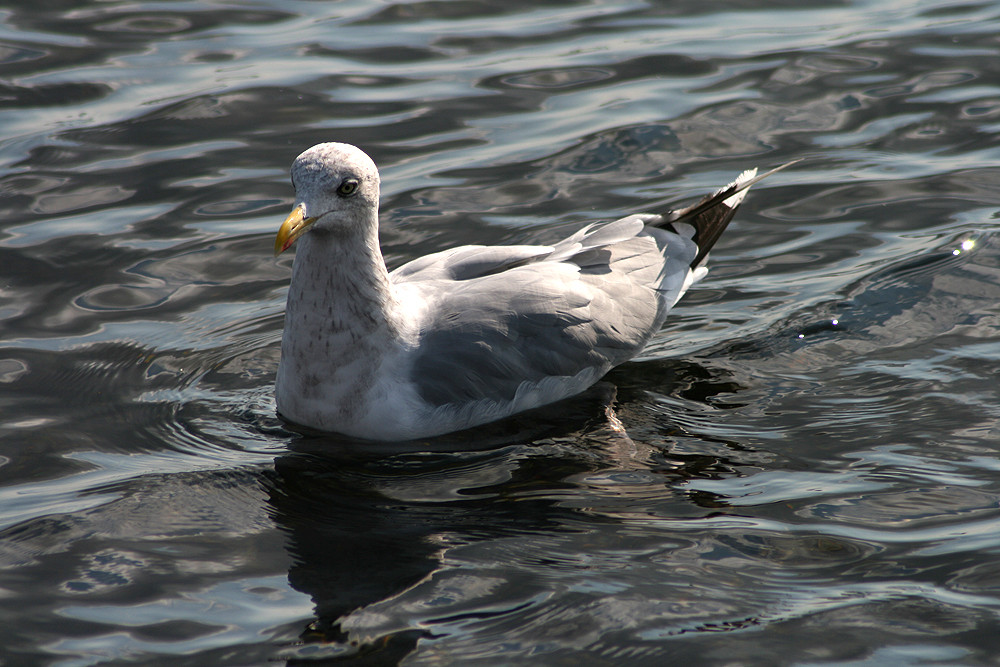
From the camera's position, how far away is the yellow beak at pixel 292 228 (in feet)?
17.2

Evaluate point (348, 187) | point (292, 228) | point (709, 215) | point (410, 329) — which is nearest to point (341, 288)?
point (410, 329)

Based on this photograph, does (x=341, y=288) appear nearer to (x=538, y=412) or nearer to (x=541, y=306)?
(x=541, y=306)

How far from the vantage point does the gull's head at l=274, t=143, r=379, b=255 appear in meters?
5.58

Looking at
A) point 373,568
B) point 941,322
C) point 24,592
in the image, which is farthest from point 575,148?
point 24,592

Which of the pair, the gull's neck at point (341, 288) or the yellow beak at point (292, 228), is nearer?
the yellow beak at point (292, 228)

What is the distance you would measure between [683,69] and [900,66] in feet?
6.63

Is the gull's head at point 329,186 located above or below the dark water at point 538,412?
above

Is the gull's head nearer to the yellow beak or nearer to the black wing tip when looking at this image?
the yellow beak

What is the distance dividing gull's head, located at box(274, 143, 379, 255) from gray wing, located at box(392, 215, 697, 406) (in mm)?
797

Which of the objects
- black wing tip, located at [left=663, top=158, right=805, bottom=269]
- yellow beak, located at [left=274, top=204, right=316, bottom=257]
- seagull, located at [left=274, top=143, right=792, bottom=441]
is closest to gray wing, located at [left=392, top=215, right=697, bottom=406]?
seagull, located at [left=274, top=143, right=792, bottom=441]

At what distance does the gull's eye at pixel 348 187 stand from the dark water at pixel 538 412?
1314 mm

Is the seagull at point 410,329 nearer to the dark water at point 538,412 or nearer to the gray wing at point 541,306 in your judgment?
the gray wing at point 541,306

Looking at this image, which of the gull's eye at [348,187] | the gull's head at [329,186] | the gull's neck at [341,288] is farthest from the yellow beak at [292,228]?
the gull's neck at [341,288]

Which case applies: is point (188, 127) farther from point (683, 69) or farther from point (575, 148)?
point (683, 69)
